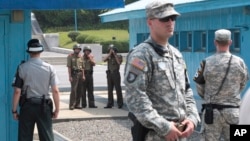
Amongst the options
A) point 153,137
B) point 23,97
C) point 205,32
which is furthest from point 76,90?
point 153,137

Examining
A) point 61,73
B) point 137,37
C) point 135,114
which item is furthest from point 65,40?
point 135,114

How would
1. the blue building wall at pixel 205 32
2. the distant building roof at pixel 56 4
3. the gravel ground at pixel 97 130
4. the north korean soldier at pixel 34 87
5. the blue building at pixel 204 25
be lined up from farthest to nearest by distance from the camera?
the blue building wall at pixel 205 32 → the blue building at pixel 204 25 → the gravel ground at pixel 97 130 → the distant building roof at pixel 56 4 → the north korean soldier at pixel 34 87

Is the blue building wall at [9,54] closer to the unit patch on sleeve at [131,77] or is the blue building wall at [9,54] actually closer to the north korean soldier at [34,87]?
the north korean soldier at [34,87]

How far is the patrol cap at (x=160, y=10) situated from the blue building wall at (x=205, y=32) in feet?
29.2

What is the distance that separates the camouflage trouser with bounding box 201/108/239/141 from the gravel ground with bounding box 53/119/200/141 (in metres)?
4.92

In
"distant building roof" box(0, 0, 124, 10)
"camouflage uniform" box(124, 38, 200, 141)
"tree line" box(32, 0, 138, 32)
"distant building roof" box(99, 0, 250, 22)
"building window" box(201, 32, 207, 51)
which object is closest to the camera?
"camouflage uniform" box(124, 38, 200, 141)

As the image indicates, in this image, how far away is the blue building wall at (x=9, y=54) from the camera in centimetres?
991

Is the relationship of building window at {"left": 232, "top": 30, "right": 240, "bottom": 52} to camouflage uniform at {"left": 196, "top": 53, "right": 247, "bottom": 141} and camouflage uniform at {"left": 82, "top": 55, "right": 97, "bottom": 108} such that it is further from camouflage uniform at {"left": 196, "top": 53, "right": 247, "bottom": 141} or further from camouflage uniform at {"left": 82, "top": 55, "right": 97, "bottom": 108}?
camouflage uniform at {"left": 196, "top": 53, "right": 247, "bottom": 141}

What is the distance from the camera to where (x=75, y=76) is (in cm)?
1911

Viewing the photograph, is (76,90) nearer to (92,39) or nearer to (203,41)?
(203,41)

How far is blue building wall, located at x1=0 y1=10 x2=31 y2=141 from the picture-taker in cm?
991

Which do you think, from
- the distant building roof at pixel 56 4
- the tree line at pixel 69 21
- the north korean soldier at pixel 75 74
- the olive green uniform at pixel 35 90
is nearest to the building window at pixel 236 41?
the north korean soldier at pixel 75 74

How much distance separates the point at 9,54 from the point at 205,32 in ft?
28.3

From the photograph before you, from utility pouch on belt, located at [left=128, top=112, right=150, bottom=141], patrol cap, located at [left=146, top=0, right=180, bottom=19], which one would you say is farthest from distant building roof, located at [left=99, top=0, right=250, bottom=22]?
utility pouch on belt, located at [left=128, top=112, right=150, bottom=141]
